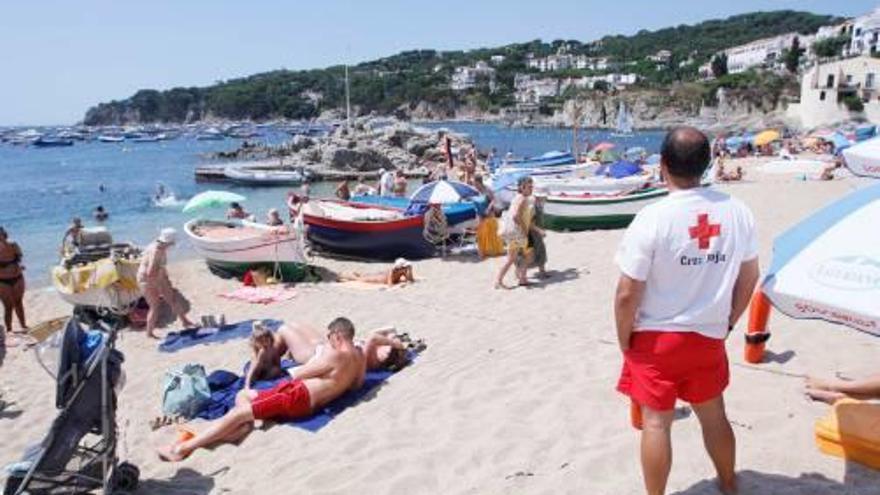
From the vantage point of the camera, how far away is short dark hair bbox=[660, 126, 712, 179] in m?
2.86

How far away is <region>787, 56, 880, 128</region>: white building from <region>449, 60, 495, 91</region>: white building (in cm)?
10482

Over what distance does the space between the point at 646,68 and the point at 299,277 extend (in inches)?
6357

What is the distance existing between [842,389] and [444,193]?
998cm

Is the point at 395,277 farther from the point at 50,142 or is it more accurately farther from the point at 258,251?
the point at 50,142

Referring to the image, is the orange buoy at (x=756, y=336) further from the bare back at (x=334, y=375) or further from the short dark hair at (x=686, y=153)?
the bare back at (x=334, y=375)

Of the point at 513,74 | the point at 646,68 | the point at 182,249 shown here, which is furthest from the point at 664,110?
the point at 182,249

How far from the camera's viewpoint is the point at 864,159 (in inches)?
148

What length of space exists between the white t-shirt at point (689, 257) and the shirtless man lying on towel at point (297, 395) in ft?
11.0

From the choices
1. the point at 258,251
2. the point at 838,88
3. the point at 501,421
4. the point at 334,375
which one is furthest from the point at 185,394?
the point at 838,88

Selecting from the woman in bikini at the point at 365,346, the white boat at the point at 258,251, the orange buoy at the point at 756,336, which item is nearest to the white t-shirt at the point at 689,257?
the orange buoy at the point at 756,336

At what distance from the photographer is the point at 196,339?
29.3 ft

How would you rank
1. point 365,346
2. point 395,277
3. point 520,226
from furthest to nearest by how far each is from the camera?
point 395,277 < point 520,226 < point 365,346

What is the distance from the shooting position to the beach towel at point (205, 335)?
8766 millimetres

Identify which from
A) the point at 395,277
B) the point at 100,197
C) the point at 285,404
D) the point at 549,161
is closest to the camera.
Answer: the point at 285,404
